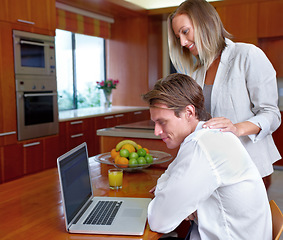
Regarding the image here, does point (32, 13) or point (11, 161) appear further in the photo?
point (32, 13)

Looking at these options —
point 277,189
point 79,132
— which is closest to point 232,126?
point 277,189

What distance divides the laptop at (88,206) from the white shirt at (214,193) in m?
0.12

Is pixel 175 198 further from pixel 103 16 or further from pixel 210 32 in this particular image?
pixel 103 16

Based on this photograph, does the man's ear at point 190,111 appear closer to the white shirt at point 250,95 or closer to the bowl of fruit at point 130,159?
the white shirt at point 250,95

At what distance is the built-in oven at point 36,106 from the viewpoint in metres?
3.74

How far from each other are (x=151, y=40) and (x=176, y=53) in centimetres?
432

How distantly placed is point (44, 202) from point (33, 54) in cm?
276

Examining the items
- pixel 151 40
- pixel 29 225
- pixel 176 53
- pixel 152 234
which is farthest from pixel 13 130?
pixel 151 40

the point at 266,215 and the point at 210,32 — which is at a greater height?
the point at 210,32

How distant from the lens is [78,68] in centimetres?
578

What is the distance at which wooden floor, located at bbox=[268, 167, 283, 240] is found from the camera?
3793 millimetres

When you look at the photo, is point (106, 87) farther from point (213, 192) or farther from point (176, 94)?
point (213, 192)

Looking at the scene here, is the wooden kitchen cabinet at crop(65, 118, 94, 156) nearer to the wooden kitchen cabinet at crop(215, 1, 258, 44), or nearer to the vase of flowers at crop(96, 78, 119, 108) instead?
the vase of flowers at crop(96, 78, 119, 108)

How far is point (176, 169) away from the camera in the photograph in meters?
1.18
